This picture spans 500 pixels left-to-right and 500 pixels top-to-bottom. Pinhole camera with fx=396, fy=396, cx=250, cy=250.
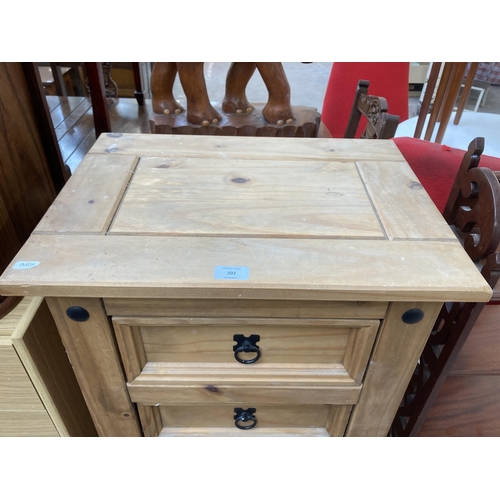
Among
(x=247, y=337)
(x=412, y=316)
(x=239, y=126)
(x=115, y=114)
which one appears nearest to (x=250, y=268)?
(x=247, y=337)

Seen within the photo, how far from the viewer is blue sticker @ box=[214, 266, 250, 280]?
0.51 m

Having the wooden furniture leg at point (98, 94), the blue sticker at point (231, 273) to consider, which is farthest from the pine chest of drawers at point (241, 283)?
the wooden furniture leg at point (98, 94)

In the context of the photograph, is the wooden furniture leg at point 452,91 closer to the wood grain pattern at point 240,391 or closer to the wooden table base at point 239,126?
the wooden table base at point 239,126

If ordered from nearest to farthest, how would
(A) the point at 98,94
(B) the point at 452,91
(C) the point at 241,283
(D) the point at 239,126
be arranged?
(C) the point at 241,283, (A) the point at 98,94, (D) the point at 239,126, (B) the point at 452,91

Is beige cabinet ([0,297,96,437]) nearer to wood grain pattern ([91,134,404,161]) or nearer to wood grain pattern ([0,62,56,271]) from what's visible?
wood grain pattern ([0,62,56,271])

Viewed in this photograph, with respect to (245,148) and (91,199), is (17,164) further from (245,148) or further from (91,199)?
(245,148)

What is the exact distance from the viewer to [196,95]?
117 cm

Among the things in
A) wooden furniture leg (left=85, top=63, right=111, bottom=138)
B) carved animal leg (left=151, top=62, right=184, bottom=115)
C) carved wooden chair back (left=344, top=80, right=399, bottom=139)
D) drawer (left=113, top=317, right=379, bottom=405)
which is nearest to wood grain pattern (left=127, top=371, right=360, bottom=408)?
drawer (left=113, top=317, right=379, bottom=405)

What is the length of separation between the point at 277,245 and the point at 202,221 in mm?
129

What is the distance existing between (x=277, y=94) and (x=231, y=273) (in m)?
0.86

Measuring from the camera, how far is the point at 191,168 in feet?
2.46

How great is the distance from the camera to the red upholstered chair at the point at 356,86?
5.55ft

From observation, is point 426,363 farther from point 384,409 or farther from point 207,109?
point 207,109

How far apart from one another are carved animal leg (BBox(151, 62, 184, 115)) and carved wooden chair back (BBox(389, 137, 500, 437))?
0.86 metres
